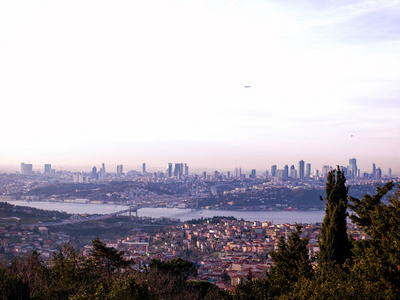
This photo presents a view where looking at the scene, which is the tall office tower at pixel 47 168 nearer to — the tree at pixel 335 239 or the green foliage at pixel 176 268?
the green foliage at pixel 176 268

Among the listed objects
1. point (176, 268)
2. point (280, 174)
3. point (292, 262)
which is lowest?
point (176, 268)

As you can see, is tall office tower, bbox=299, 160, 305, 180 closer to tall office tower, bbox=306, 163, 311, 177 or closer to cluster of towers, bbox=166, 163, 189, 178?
tall office tower, bbox=306, 163, 311, 177

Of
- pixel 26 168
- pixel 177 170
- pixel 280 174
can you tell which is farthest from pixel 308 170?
pixel 26 168

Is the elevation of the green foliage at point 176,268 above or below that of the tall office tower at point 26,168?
below

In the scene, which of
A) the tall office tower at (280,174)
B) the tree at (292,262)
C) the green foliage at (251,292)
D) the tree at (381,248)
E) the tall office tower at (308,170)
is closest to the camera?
the tree at (381,248)

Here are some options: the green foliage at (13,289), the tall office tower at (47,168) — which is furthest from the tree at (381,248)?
the tall office tower at (47,168)

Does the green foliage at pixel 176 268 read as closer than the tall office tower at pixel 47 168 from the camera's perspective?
Yes

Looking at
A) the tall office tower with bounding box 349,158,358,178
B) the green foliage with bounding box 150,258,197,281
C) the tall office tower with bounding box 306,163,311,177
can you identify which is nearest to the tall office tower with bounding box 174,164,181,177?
the tall office tower with bounding box 306,163,311,177

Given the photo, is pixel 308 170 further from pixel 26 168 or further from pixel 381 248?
pixel 381 248

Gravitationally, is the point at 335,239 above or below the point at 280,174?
below
